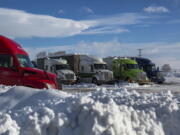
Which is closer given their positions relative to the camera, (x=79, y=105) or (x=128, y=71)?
(x=79, y=105)

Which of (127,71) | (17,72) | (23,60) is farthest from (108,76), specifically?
(17,72)

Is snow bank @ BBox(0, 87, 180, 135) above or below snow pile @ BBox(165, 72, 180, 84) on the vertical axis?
above

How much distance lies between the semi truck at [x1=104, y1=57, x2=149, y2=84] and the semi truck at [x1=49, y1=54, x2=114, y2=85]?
1.19 m

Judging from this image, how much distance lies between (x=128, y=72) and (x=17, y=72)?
1919 cm

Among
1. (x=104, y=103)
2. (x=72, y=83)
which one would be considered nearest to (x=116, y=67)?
(x=72, y=83)

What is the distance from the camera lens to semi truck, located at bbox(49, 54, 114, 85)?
104 ft

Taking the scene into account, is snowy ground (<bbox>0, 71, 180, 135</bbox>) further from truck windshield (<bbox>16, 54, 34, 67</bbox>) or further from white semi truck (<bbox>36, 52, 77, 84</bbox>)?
white semi truck (<bbox>36, 52, 77, 84</bbox>)

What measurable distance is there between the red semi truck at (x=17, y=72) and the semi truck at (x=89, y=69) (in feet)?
54.9

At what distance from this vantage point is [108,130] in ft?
19.0

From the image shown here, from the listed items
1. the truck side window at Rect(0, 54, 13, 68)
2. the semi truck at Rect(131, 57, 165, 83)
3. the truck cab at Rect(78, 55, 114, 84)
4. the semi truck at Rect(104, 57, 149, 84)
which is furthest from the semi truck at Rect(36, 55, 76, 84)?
the truck side window at Rect(0, 54, 13, 68)

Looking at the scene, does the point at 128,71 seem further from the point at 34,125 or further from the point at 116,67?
the point at 34,125

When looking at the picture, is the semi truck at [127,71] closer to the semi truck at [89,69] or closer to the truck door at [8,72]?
the semi truck at [89,69]

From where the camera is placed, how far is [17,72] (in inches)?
568

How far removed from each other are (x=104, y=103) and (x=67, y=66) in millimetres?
25947
